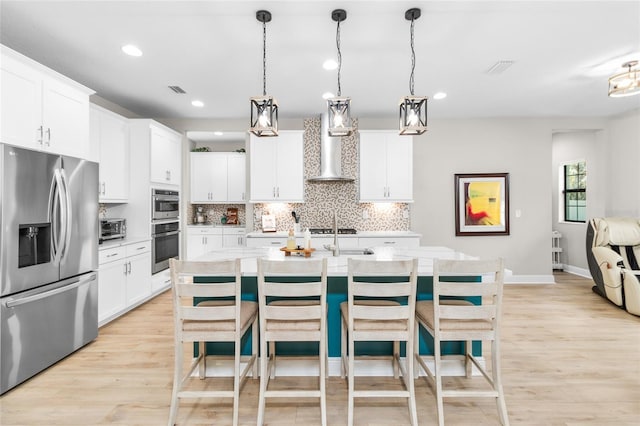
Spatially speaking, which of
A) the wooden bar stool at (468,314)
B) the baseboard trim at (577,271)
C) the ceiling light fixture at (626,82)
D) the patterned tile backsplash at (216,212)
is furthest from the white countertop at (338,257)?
the baseboard trim at (577,271)

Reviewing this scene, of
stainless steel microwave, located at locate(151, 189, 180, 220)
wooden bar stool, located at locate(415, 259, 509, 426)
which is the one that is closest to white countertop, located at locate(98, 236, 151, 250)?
stainless steel microwave, located at locate(151, 189, 180, 220)

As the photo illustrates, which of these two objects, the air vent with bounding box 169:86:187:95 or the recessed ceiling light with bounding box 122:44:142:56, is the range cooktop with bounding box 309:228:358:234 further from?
the recessed ceiling light with bounding box 122:44:142:56

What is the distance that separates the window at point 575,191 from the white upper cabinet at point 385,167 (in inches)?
142

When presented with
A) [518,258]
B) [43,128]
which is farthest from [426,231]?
[43,128]

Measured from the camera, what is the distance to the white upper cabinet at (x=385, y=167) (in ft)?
17.4

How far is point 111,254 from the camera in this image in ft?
12.7

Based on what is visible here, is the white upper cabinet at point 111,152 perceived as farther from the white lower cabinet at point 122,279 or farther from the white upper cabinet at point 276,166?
the white upper cabinet at point 276,166

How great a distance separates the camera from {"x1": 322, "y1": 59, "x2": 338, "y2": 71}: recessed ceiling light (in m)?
3.45

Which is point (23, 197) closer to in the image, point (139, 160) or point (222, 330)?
point (222, 330)

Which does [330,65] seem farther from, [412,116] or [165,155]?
[165,155]

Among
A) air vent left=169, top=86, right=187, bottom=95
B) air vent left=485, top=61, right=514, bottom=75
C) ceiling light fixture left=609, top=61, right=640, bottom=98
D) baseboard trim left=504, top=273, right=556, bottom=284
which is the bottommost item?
baseboard trim left=504, top=273, right=556, bottom=284

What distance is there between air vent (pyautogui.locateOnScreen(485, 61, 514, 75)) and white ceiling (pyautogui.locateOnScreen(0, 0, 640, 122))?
0.08 metres

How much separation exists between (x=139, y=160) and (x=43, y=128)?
182 centimetres

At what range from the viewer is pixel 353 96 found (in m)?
4.56
